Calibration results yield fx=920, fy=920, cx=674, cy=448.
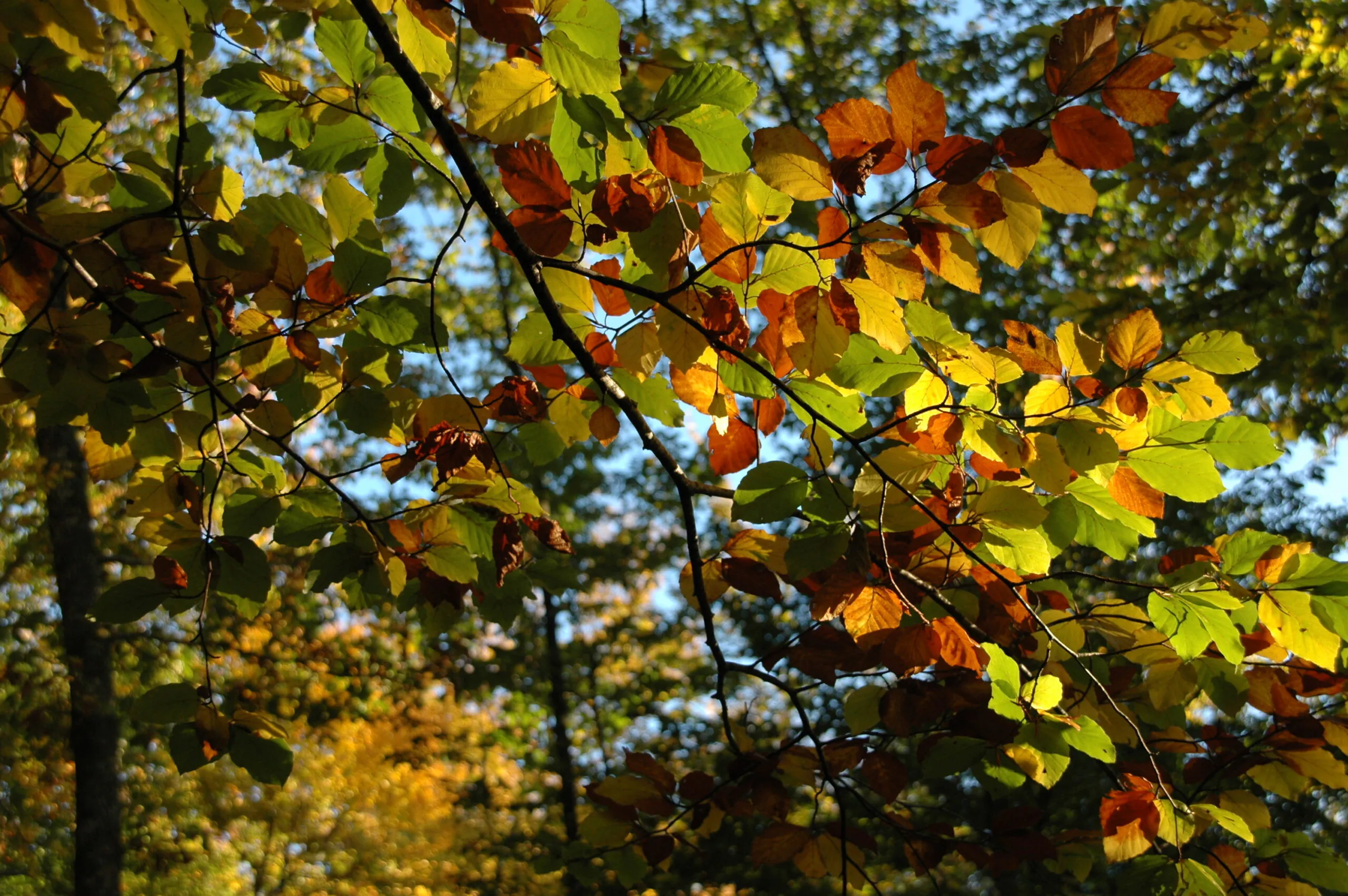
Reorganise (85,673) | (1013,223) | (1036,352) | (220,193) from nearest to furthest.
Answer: (1013,223), (1036,352), (220,193), (85,673)

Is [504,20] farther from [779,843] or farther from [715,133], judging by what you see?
[779,843]

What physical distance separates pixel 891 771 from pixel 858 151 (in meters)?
→ 0.96

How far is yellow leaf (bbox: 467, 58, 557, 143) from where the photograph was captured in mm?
1062

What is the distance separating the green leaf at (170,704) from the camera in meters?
1.29

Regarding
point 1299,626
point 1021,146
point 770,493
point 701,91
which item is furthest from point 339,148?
point 1299,626

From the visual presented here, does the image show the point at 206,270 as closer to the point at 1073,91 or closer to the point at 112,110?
the point at 112,110

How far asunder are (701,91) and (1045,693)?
2.81 feet

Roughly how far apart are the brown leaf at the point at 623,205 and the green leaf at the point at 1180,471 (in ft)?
2.35

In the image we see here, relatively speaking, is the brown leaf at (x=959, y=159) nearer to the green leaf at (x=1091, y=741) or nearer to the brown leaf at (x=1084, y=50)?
the brown leaf at (x=1084, y=50)

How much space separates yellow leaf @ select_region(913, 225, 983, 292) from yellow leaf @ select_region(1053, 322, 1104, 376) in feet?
0.74

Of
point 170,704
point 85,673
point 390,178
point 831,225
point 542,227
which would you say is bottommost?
point 170,704

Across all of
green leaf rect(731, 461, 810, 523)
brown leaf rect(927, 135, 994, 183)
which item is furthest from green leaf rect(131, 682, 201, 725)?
brown leaf rect(927, 135, 994, 183)

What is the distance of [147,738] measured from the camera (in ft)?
21.8

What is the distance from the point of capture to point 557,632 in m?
7.52
